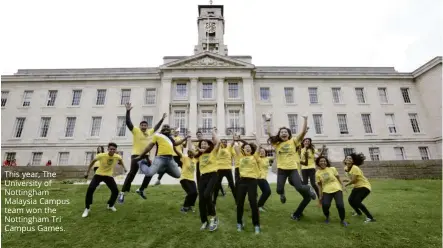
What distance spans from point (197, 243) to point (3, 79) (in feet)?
124

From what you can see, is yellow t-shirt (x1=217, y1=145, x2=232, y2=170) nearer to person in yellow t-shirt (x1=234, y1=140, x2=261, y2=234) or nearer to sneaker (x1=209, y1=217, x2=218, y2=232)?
person in yellow t-shirt (x1=234, y1=140, x2=261, y2=234)

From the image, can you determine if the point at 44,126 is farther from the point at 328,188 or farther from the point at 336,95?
the point at 336,95

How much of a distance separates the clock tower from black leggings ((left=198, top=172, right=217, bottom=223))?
112ft

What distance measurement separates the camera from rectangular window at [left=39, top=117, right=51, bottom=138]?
28.4 m

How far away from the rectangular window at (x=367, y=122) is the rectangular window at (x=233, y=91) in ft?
53.2

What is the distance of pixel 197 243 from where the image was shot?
508 cm

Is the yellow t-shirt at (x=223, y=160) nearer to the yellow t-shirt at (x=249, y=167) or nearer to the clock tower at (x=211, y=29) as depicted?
the yellow t-shirt at (x=249, y=167)

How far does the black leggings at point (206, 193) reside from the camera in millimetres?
5570

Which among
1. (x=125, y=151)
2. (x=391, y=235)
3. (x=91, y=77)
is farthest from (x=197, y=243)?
(x=91, y=77)

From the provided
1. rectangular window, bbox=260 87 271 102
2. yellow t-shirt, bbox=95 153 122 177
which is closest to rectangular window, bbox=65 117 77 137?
rectangular window, bbox=260 87 271 102

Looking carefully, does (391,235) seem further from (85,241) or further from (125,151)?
(125,151)

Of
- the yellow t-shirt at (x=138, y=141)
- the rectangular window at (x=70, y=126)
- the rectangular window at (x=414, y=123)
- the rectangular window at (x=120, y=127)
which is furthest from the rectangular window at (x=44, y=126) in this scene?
the rectangular window at (x=414, y=123)

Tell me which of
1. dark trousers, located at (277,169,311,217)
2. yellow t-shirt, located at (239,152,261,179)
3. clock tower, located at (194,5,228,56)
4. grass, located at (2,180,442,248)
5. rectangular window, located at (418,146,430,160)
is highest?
clock tower, located at (194,5,228,56)

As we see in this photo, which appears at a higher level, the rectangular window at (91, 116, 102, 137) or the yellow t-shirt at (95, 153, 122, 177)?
the rectangular window at (91, 116, 102, 137)
